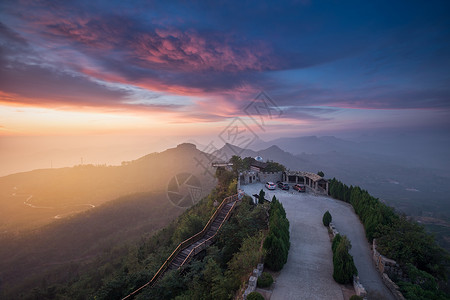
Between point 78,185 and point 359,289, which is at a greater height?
point 359,289

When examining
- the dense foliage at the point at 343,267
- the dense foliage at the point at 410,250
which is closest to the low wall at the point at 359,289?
the dense foliage at the point at 343,267

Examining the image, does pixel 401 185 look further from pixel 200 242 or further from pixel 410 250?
pixel 200 242

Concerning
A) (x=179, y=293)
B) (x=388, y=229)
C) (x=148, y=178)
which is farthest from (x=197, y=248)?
(x=148, y=178)

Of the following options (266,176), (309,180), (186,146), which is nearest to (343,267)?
(309,180)

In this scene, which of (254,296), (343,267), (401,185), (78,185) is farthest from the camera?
(401,185)

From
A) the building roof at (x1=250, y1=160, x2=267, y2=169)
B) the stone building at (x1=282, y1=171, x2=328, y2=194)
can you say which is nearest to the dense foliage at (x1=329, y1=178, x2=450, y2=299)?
the stone building at (x1=282, y1=171, x2=328, y2=194)

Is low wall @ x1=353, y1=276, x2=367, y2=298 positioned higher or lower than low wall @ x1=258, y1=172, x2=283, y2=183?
lower

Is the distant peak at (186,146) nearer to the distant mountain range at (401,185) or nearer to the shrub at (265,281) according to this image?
the distant mountain range at (401,185)

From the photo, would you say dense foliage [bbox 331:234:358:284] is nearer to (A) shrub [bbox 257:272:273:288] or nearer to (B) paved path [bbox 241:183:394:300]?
(B) paved path [bbox 241:183:394:300]

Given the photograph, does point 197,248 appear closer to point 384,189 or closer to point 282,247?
point 282,247
